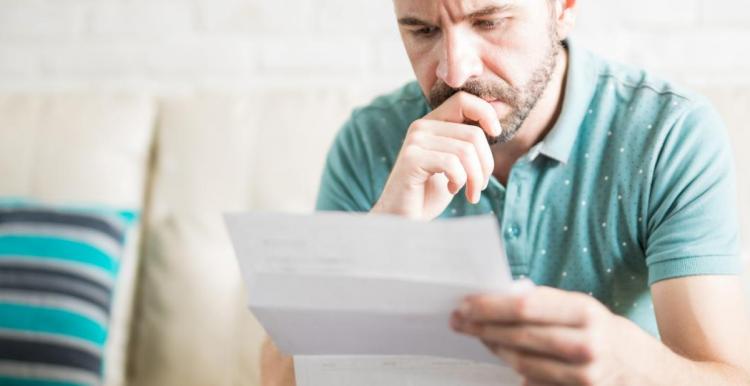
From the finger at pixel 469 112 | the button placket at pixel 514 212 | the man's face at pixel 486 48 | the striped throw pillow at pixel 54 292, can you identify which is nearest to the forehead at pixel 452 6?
the man's face at pixel 486 48

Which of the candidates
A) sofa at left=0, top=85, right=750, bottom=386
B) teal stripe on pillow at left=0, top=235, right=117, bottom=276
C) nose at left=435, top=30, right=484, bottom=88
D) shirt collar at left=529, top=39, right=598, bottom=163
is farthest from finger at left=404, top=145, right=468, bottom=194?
teal stripe on pillow at left=0, top=235, right=117, bottom=276

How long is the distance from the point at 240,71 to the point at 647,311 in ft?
3.78

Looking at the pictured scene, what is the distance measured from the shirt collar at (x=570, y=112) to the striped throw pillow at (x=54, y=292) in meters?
0.95

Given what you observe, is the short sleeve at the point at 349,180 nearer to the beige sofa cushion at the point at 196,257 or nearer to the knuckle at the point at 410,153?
the knuckle at the point at 410,153

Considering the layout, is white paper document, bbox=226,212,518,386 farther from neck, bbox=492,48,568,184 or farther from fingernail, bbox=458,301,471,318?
neck, bbox=492,48,568,184

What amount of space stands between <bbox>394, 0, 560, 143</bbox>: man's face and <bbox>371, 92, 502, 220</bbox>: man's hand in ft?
0.12

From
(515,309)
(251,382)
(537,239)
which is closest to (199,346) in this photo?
(251,382)

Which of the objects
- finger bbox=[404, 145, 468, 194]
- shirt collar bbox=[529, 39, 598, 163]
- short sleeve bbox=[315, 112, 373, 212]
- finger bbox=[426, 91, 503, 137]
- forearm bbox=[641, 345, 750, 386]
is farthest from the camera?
short sleeve bbox=[315, 112, 373, 212]

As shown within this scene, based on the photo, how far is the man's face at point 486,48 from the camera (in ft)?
3.76

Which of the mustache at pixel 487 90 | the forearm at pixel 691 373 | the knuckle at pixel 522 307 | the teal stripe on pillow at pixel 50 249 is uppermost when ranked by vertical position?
the teal stripe on pillow at pixel 50 249

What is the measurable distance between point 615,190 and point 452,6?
0.34 metres

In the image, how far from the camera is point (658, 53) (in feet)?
6.30

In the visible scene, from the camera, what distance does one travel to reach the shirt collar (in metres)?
1.24

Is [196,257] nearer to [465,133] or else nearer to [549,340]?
[465,133]
